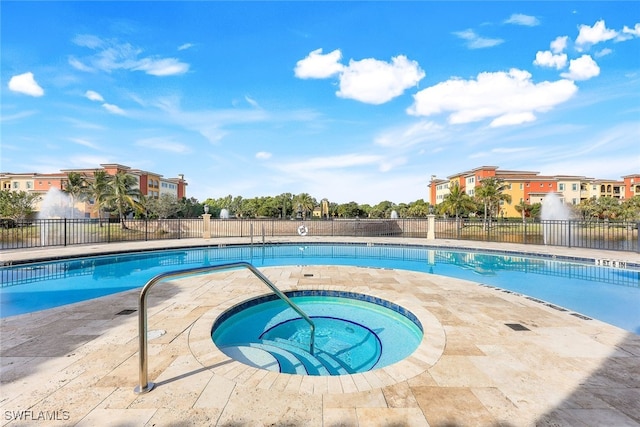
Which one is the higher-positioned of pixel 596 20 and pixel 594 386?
pixel 596 20

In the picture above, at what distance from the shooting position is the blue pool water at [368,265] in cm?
583

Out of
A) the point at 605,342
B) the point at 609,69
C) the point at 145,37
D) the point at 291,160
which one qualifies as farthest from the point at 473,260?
the point at 291,160

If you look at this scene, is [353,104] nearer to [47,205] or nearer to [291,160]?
[291,160]

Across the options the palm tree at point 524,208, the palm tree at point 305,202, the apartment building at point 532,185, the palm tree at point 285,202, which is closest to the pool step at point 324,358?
the apartment building at point 532,185

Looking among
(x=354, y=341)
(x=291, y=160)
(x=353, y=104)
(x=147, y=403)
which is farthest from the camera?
(x=291, y=160)

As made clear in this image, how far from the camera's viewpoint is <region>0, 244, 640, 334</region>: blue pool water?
583cm

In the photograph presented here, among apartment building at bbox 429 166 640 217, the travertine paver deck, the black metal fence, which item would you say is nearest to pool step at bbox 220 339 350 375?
the travertine paver deck

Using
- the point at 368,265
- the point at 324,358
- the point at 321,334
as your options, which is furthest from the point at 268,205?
the point at 324,358

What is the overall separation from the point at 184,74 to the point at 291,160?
700 inches

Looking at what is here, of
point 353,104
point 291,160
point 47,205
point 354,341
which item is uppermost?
point 353,104

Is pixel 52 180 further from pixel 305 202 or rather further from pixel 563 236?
pixel 563 236

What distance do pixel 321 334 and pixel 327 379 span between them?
195 centimetres

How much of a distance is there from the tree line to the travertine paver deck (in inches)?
507

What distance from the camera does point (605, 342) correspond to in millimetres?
3361
